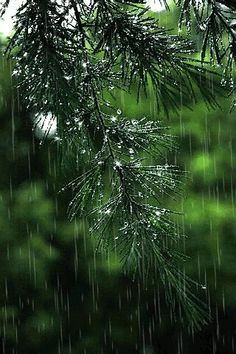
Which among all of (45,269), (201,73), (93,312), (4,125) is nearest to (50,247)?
(45,269)

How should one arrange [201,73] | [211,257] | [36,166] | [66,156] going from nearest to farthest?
[201,73] → [66,156] → [211,257] → [36,166]

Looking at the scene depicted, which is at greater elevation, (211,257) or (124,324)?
(211,257)

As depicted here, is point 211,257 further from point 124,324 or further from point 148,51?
point 148,51

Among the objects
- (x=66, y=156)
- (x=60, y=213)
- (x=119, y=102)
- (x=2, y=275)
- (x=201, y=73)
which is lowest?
(x=2, y=275)

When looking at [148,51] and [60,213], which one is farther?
[60,213]

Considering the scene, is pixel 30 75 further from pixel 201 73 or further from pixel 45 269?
pixel 45 269

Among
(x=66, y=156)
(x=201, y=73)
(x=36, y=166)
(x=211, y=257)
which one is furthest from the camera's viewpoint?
(x=36, y=166)

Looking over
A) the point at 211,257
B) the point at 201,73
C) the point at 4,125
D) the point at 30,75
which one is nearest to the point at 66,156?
the point at 30,75
